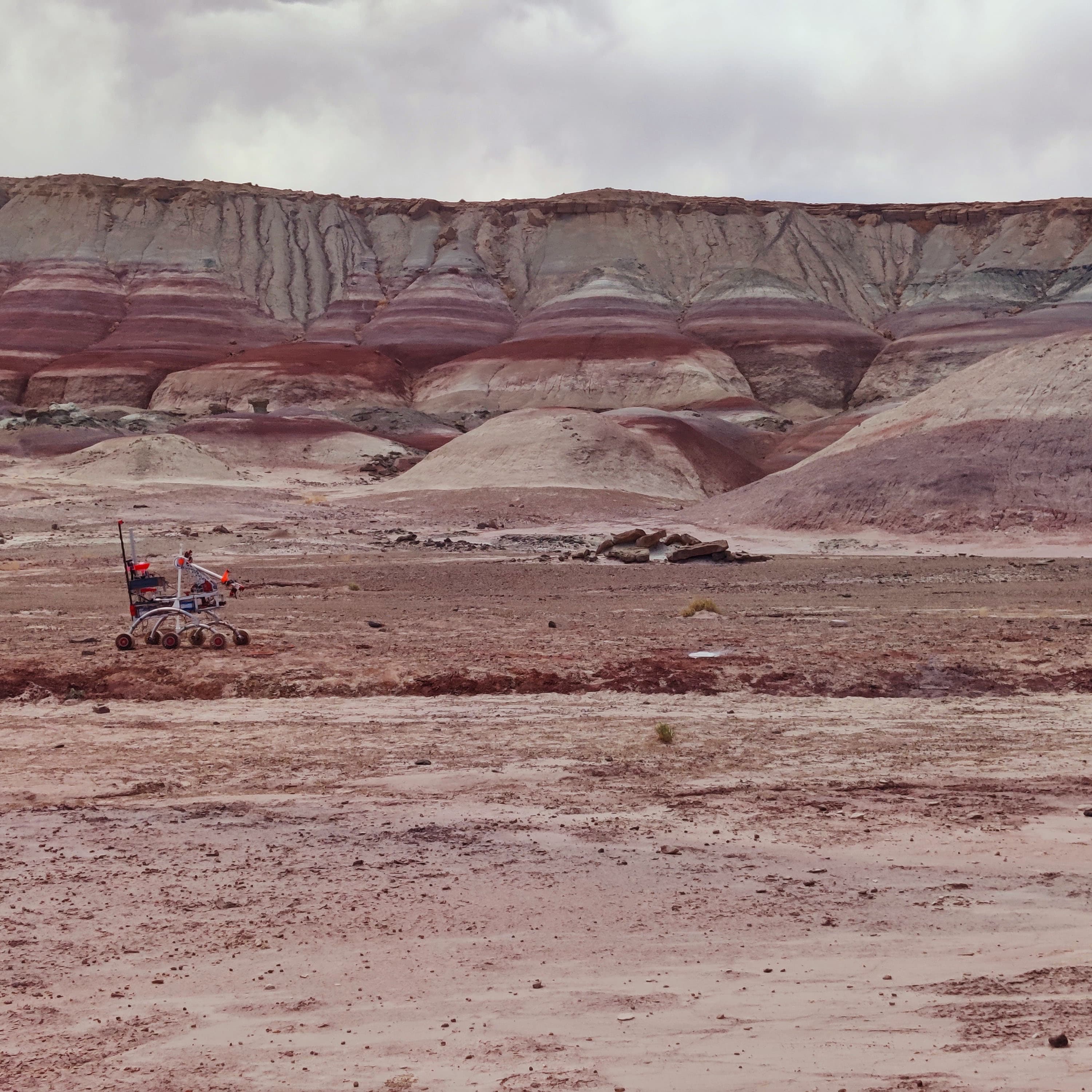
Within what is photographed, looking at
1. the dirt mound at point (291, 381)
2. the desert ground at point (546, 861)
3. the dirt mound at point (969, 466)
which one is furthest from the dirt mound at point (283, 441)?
the desert ground at point (546, 861)

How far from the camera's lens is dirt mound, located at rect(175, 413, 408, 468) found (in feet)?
242

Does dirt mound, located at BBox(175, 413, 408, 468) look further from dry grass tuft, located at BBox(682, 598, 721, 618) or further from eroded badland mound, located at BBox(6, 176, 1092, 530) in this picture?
dry grass tuft, located at BBox(682, 598, 721, 618)

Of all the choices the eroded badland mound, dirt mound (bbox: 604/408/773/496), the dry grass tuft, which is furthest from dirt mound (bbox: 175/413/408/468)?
the dry grass tuft

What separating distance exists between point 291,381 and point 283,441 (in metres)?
25.4

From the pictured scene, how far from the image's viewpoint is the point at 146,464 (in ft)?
193

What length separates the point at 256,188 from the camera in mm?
132250

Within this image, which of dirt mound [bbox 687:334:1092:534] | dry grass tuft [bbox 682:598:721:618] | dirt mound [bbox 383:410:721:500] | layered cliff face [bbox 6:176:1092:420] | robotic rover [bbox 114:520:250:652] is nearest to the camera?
robotic rover [bbox 114:520:250:652]

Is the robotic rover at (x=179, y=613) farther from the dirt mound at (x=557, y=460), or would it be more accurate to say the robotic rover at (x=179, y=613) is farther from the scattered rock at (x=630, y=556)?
the dirt mound at (x=557, y=460)

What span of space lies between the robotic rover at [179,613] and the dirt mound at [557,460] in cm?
3931

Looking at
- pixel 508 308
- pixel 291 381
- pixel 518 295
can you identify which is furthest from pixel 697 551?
pixel 518 295

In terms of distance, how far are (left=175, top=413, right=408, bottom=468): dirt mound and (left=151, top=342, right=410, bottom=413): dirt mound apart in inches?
643

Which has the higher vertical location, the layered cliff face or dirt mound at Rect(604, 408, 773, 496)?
the layered cliff face

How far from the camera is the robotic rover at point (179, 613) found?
1614 centimetres

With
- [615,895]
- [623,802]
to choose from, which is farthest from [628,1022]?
[623,802]
